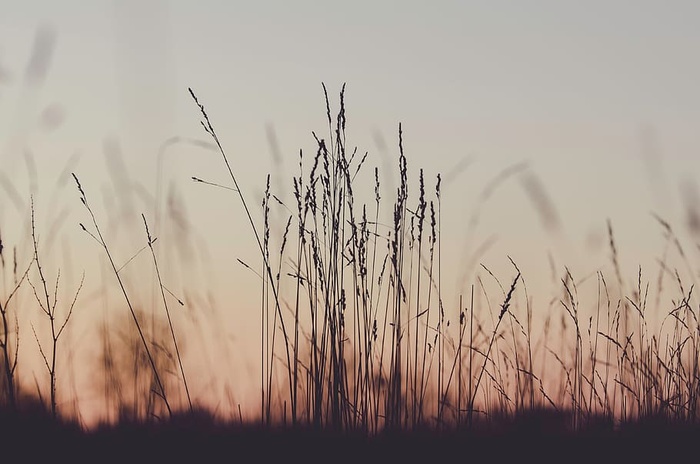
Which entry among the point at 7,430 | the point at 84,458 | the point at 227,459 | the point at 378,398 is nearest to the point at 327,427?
the point at 378,398

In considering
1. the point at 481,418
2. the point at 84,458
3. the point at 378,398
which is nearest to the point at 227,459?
the point at 84,458

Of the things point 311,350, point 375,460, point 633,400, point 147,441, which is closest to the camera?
point 375,460

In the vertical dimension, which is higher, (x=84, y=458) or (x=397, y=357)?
(x=397, y=357)

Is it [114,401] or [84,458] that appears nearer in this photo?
[84,458]

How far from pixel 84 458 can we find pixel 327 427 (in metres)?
0.62

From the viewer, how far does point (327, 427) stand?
8.46 ft

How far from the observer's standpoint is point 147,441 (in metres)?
2.55

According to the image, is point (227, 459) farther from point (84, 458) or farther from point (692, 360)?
point (692, 360)

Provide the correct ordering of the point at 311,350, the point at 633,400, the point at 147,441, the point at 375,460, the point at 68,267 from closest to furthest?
the point at 375,460 < the point at 147,441 < the point at 311,350 < the point at 633,400 < the point at 68,267

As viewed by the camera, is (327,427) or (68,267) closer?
(327,427)

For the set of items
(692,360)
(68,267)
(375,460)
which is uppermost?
(68,267)

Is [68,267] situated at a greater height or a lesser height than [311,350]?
greater

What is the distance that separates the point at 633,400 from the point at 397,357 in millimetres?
768

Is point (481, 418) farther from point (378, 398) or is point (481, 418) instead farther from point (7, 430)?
point (7, 430)
